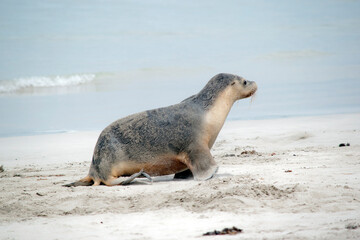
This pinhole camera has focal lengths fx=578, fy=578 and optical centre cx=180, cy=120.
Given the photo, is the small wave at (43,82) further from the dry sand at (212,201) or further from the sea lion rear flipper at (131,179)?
the sea lion rear flipper at (131,179)

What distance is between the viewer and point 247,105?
53.3 ft

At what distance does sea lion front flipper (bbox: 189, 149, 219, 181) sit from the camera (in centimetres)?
652

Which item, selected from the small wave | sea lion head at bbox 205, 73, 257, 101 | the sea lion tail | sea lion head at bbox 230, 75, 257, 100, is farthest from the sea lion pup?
the small wave

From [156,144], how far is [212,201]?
1755 millimetres

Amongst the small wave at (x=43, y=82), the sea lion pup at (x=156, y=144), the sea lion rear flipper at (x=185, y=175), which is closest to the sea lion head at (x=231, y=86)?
the sea lion pup at (x=156, y=144)

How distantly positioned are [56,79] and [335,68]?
11.4 metres

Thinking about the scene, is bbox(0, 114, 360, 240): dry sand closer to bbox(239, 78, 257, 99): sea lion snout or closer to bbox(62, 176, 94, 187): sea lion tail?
bbox(62, 176, 94, 187): sea lion tail

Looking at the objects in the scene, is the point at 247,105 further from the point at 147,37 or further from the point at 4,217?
the point at 147,37

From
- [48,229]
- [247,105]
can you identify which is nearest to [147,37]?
[247,105]

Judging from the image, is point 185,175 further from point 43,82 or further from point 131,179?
point 43,82

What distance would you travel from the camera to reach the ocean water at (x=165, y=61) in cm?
1543

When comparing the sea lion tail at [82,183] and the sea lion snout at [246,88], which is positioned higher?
the sea lion snout at [246,88]

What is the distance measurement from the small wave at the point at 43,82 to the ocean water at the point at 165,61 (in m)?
0.04

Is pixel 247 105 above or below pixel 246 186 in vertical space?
below
